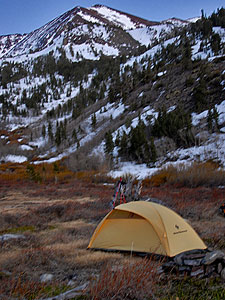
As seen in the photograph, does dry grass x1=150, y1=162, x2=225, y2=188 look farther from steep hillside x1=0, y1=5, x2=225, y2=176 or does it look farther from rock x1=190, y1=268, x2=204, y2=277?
rock x1=190, y1=268, x2=204, y2=277

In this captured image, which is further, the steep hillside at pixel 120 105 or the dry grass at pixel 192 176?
the steep hillside at pixel 120 105

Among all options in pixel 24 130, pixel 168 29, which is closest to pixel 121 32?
pixel 168 29

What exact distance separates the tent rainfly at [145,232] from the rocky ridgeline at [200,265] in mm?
482

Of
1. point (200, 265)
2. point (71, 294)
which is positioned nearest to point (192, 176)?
point (200, 265)

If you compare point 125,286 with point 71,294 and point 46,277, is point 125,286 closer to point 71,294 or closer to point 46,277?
point 71,294

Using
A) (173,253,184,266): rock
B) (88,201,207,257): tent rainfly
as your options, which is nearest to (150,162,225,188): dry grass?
(88,201,207,257): tent rainfly

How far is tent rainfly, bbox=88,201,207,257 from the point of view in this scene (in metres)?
5.42

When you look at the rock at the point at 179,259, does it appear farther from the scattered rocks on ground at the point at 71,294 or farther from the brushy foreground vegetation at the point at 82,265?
the scattered rocks on ground at the point at 71,294

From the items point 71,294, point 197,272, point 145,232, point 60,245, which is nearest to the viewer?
point 71,294

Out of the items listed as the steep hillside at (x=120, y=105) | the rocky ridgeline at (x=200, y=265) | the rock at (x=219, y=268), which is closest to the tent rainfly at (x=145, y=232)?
the rocky ridgeline at (x=200, y=265)

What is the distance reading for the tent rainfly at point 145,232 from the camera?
213 inches

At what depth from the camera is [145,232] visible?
577 centimetres

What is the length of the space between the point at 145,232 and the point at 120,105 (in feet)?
155

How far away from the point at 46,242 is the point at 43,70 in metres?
111
